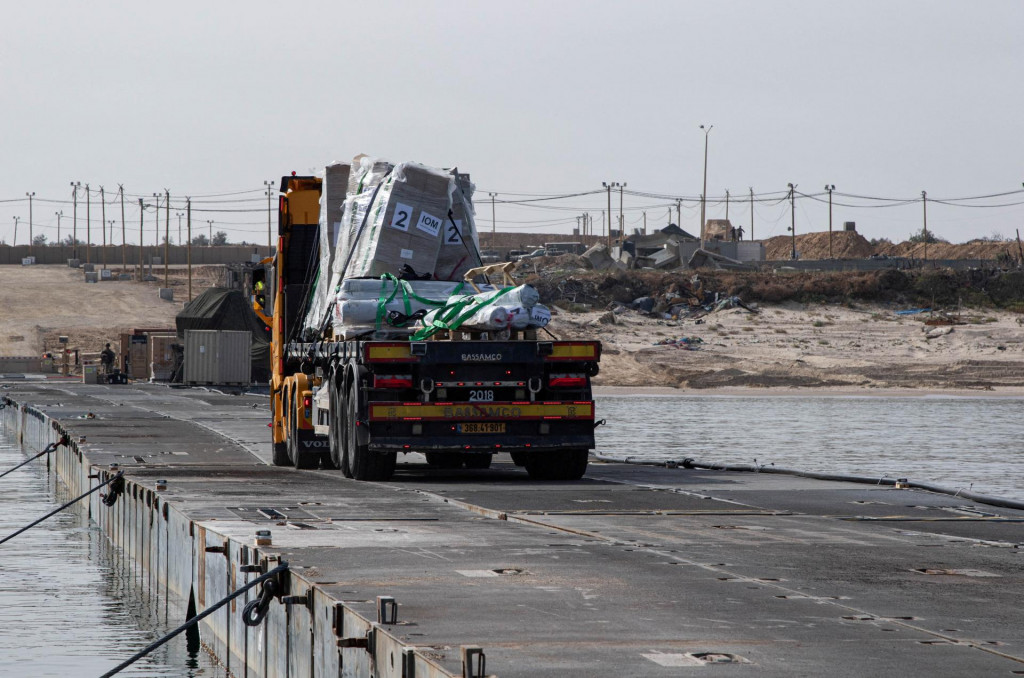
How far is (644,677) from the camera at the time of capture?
688 cm

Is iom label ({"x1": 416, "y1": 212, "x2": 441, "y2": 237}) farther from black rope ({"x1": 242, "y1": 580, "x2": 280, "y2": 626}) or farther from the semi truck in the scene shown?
black rope ({"x1": 242, "y1": 580, "x2": 280, "y2": 626})

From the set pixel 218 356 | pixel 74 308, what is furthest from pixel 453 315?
pixel 74 308

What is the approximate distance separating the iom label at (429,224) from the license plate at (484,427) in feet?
10.3

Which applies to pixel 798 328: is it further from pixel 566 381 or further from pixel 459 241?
pixel 566 381

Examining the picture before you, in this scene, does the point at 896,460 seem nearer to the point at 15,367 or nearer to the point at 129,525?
the point at 129,525

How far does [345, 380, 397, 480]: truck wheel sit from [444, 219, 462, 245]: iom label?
2.79m

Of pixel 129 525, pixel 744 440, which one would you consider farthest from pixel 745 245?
pixel 129 525

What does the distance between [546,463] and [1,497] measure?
12.1 metres

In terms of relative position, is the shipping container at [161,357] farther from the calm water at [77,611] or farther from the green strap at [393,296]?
the green strap at [393,296]

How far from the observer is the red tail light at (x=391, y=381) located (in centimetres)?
1831

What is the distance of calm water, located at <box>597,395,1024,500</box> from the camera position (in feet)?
94.4

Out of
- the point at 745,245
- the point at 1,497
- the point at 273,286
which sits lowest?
the point at 1,497

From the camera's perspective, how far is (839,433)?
4156 centimetres

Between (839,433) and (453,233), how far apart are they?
2338cm
